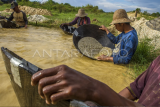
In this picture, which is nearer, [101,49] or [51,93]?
[51,93]

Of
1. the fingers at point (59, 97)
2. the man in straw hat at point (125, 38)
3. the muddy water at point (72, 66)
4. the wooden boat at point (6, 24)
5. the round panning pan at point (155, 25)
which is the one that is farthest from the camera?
the wooden boat at point (6, 24)

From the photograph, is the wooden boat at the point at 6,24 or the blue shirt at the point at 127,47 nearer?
the blue shirt at the point at 127,47

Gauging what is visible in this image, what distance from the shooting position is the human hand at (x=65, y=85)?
1.52ft

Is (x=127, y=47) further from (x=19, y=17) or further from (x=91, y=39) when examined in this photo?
(x=19, y=17)

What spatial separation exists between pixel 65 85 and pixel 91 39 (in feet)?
11.3

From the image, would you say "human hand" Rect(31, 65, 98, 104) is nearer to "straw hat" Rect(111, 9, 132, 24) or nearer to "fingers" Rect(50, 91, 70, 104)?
"fingers" Rect(50, 91, 70, 104)

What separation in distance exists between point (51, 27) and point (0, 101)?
6805 millimetres

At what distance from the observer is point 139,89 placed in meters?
1.16

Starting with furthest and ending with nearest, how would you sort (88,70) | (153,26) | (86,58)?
(153,26), (86,58), (88,70)

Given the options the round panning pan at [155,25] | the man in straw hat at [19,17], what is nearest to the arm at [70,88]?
the round panning pan at [155,25]

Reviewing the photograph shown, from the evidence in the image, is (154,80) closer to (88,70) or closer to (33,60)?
(88,70)

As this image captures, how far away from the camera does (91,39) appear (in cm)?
384

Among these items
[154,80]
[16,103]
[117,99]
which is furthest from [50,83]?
[16,103]

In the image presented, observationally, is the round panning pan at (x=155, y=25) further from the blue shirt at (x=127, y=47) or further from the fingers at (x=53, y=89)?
the fingers at (x=53, y=89)
